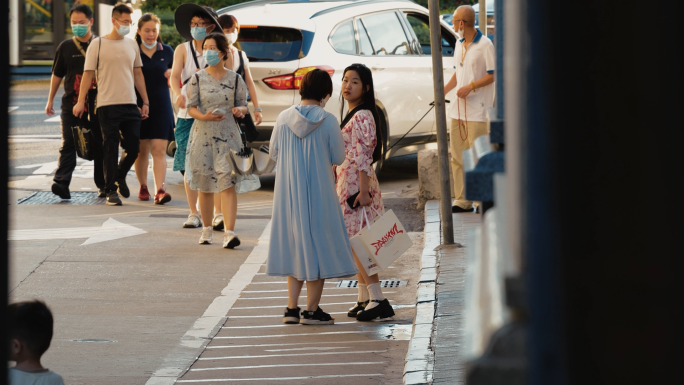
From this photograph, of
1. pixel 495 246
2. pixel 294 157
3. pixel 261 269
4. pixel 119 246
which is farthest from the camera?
pixel 119 246

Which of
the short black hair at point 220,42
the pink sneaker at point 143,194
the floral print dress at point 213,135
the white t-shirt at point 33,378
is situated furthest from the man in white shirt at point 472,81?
the white t-shirt at point 33,378

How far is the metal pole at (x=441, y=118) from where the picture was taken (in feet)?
24.7

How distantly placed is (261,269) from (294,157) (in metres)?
1.82

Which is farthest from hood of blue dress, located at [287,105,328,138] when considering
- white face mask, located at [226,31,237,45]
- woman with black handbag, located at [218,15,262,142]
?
white face mask, located at [226,31,237,45]

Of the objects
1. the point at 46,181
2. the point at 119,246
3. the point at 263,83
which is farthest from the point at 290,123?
the point at 46,181

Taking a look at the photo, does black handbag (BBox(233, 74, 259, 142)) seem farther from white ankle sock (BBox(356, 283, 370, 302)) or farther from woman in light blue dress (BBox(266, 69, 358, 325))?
white ankle sock (BBox(356, 283, 370, 302))

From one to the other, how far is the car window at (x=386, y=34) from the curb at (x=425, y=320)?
344 centimetres

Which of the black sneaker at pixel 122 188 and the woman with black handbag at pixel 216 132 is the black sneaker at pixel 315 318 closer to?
the woman with black handbag at pixel 216 132

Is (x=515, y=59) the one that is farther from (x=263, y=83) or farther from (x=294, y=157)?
(x=263, y=83)

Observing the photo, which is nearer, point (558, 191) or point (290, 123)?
point (558, 191)

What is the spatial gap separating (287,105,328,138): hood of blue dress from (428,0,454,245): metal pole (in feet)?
5.60

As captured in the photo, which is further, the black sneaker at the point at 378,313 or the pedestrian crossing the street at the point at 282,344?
the black sneaker at the point at 378,313

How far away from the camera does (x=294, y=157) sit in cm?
609

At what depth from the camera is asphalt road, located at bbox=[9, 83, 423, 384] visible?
5.25m
